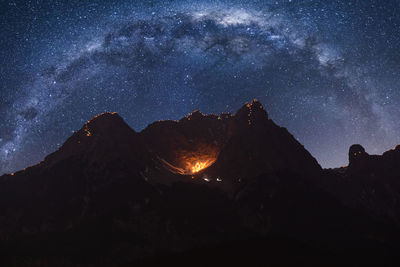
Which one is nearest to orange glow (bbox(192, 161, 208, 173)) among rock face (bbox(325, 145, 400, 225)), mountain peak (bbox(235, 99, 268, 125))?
mountain peak (bbox(235, 99, 268, 125))

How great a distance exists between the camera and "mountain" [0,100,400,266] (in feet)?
153

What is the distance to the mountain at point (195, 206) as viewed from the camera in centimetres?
4656

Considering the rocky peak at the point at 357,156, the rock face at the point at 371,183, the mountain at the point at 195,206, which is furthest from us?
the rocky peak at the point at 357,156

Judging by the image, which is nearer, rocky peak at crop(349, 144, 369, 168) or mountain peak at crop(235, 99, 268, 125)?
mountain peak at crop(235, 99, 268, 125)

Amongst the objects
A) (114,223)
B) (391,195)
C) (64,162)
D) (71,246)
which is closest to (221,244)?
(114,223)

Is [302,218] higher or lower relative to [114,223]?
lower

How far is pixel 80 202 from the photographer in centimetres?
5262

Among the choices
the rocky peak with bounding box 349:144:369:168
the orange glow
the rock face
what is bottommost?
the rock face

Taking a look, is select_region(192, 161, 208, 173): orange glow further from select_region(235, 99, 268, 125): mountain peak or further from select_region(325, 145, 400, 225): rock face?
select_region(325, 145, 400, 225): rock face

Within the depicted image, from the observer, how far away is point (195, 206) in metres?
54.1

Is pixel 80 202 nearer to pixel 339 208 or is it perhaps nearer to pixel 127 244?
pixel 127 244

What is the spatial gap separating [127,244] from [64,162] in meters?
26.9

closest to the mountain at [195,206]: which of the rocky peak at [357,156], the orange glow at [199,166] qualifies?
the orange glow at [199,166]

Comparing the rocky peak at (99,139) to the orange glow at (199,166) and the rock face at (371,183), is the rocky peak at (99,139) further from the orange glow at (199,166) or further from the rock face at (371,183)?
the rock face at (371,183)
